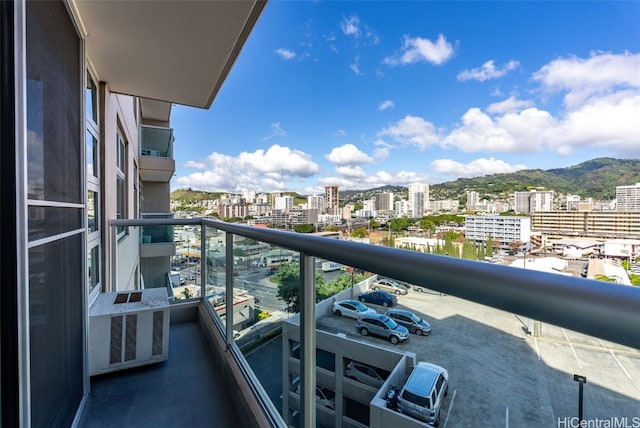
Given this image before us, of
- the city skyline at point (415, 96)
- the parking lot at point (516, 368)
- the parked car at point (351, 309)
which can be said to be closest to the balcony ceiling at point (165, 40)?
the parked car at point (351, 309)

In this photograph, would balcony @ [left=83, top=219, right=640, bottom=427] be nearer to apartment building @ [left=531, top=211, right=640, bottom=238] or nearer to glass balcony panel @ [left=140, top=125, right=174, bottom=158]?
apartment building @ [left=531, top=211, right=640, bottom=238]

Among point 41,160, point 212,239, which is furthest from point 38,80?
point 212,239

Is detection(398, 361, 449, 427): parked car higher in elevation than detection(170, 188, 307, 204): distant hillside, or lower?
lower

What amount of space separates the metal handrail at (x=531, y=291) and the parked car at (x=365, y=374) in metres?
0.30

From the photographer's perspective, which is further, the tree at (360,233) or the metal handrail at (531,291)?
the tree at (360,233)

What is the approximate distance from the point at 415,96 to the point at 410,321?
40.3 m

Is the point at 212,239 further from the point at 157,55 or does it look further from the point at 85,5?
the point at 85,5

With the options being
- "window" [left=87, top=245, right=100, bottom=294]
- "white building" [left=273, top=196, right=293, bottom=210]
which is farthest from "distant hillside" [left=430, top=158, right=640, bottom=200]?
"window" [left=87, top=245, right=100, bottom=294]

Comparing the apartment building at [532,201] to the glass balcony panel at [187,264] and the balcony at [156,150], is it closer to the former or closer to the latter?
the glass balcony panel at [187,264]

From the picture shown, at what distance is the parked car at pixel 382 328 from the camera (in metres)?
0.80

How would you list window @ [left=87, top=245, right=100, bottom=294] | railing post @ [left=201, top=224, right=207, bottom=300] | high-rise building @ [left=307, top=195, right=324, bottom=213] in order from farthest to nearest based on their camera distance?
1. high-rise building @ [left=307, top=195, right=324, bottom=213]
2. railing post @ [left=201, top=224, right=207, bottom=300]
3. window @ [left=87, top=245, right=100, bottom=294]

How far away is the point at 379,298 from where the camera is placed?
0.87 metres

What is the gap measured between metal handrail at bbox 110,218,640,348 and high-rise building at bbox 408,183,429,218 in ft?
23.4

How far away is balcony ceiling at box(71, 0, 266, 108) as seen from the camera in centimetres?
206
